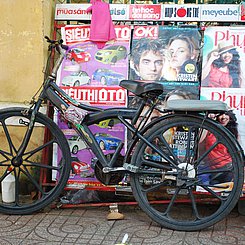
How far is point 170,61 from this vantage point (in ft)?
17.1

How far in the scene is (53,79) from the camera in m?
5.19

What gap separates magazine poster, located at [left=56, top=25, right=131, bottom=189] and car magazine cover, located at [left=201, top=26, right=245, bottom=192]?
817mm

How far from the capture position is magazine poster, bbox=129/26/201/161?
518cm

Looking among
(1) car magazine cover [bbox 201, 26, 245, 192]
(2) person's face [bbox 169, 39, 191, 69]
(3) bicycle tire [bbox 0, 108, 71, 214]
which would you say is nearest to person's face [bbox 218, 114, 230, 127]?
(1) car magazine cover [bbox 201, 26, 245, 192]

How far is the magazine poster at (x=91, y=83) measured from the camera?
5320mm

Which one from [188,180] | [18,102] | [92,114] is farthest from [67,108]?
[188,180]

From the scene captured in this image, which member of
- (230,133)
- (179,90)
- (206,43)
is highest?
(206,43)

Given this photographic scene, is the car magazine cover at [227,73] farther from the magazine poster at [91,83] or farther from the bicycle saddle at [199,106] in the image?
the magazine poster at [91,83]

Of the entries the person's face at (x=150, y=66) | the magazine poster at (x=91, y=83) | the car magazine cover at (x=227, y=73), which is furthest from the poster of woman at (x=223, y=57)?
the magazine poster at (x=91, y=83)

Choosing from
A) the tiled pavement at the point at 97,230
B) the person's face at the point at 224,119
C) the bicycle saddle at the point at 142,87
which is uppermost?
the bicycle saddle at the point at 142,87

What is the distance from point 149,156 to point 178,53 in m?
1.06

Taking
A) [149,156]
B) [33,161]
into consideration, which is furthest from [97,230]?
[33,161]

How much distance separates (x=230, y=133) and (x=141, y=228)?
1.21 metres

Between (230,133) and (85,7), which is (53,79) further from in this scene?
(230,133)
